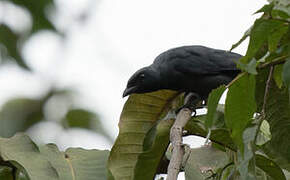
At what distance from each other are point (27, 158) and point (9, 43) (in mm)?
494

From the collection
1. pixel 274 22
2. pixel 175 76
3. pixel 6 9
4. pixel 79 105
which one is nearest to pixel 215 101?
pixel 274 22

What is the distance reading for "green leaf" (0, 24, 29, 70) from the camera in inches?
81.7

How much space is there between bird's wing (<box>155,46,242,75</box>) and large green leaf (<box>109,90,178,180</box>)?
127 cm

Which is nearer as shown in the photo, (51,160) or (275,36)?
(275,36)

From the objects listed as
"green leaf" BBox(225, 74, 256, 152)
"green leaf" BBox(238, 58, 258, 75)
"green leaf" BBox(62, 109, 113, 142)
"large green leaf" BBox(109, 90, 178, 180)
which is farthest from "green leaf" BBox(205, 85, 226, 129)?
"green leaf" BBox(62, 109, 113, 142)

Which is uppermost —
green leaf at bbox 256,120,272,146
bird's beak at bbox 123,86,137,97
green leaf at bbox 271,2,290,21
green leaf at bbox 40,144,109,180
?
green leaf at bbox 271,2,290,21

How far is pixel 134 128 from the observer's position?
3.09m

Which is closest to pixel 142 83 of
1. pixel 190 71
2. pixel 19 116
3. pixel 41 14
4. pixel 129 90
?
pixel 129 90

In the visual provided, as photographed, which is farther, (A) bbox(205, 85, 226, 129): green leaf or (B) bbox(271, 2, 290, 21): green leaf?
(A) bbox(205, 85, 226, 129): green leaf

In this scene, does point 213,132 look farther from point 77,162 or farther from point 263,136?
point 77,162

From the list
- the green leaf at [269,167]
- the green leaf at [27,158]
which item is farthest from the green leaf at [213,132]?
the green leaf at [27,158]

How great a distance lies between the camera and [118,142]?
2945 millimetres

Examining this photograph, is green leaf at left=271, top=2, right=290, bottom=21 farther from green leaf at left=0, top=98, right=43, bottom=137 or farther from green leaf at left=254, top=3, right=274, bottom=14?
green leaf at left=0, top=98, right=43, bottom=137

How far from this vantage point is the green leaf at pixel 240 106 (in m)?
1.65
